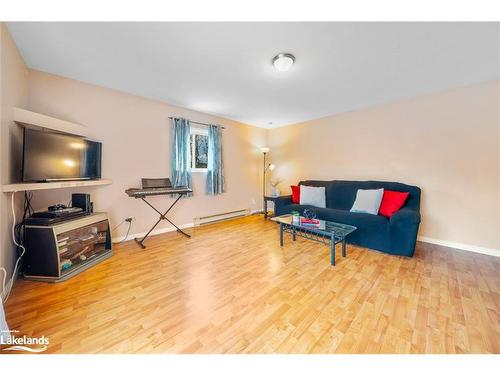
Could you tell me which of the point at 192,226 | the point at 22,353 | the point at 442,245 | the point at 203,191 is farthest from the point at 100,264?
the point at 442,245

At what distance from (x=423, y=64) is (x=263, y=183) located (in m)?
3.45

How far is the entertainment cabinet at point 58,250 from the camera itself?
1.63 m

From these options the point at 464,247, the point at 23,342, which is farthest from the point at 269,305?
the point at 464,247

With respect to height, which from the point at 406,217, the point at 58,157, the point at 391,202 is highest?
the point at 58,157

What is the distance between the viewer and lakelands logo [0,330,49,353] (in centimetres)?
100

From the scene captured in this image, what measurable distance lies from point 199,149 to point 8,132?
7.60 ft

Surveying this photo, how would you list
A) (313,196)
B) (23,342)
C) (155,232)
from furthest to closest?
1. (313,196)
2. (155,232)
3. (23,342)

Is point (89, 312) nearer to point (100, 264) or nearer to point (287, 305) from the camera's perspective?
point (100, 264)

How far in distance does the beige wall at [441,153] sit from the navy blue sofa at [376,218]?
0.31 metres

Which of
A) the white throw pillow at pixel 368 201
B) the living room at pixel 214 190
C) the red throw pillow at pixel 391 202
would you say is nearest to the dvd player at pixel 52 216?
the living room at pixel 214 190

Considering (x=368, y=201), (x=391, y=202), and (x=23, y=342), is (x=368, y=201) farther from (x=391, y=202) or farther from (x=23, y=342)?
(x=23, y=342)

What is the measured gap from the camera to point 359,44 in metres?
1.62

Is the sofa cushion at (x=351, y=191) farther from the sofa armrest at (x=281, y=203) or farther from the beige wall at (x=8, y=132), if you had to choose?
the beige wall at (x=8, y=132)

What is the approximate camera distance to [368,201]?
106 inches
